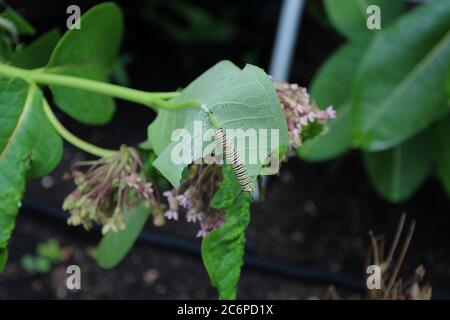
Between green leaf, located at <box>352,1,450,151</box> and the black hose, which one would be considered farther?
the black hose

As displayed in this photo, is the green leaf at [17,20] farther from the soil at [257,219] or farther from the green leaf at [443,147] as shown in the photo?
the green leaf at [443,147]

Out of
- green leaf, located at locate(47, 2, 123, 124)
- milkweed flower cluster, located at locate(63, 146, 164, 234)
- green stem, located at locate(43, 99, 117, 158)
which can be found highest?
green leaf, located at locate(47, 2, 123, 124)

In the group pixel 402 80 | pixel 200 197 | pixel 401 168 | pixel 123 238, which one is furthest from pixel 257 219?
pixel 200 197

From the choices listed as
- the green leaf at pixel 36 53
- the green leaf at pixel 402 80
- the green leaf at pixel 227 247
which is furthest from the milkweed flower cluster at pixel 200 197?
the green leaf at pixel 402 80

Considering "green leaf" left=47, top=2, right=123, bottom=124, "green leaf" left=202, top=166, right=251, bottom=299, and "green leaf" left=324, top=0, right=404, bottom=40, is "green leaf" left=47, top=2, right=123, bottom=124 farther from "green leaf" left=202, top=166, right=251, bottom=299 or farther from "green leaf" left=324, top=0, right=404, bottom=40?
"green leaf" left=324, top=0, right=404, bottom=40

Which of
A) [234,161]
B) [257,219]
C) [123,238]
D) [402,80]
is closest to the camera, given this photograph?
[234,161]

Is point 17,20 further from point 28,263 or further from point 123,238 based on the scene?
point 28,263

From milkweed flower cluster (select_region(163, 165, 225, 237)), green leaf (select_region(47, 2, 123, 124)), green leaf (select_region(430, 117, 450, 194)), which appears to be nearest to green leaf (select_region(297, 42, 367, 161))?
green leaf (select_region(430, 117, 450, 194))
